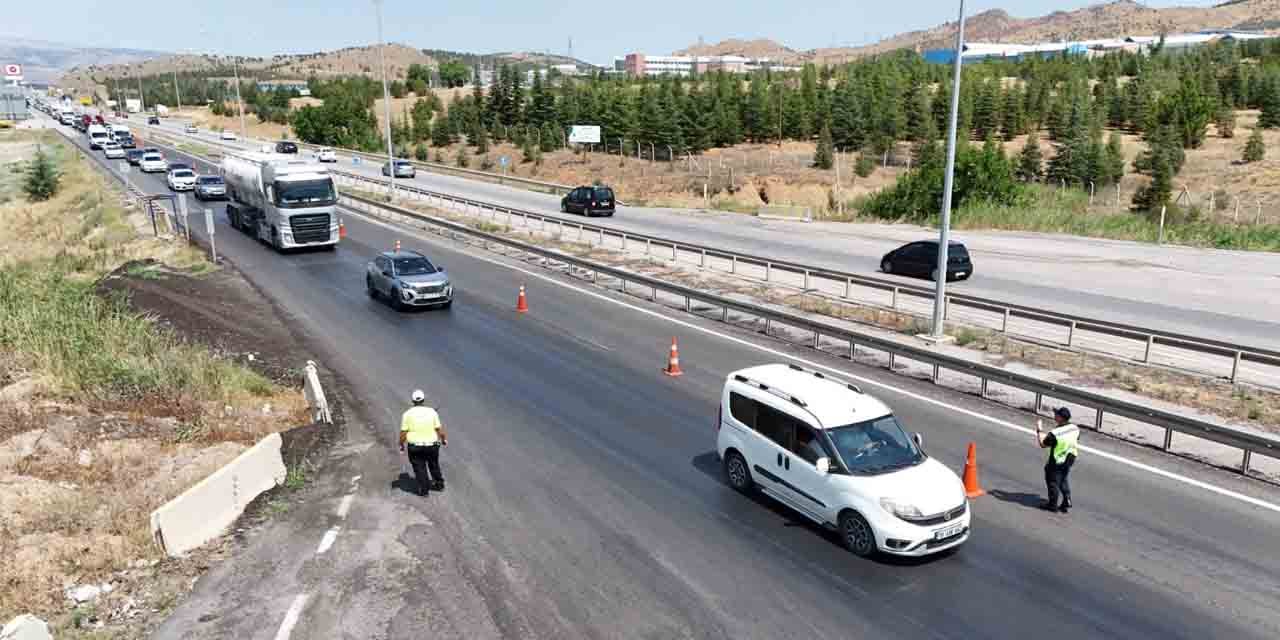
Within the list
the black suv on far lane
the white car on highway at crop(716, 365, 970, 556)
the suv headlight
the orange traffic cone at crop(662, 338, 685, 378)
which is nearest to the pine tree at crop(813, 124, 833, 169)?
the black suv on far lane

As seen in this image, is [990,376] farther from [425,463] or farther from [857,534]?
[425,463]

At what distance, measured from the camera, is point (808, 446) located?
10648 millimetres

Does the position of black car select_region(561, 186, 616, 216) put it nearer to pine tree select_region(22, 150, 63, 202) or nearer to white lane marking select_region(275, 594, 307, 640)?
pine tree select_region(22, 150, 63, 202)

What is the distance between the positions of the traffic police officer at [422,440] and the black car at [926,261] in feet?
69.4

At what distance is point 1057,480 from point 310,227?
28.9 meters

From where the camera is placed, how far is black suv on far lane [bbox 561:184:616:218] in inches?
1873

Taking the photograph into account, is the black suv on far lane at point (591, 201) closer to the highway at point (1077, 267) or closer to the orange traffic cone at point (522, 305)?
the highway at point (1077, 267)

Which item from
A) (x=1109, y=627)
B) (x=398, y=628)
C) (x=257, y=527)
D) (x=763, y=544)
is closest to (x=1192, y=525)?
(x=1109, y=627)

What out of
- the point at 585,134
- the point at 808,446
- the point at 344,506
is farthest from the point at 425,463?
the point at 585,134

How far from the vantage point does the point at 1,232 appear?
46.1 m

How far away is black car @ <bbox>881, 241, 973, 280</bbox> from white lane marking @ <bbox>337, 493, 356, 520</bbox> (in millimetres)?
21986

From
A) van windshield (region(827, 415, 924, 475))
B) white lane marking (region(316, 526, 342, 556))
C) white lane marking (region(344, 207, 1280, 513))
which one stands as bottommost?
white lane marking (region(344, 207, 1280, 513))

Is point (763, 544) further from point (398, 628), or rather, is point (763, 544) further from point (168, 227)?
point (168, 227)

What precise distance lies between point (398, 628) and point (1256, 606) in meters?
8.94
